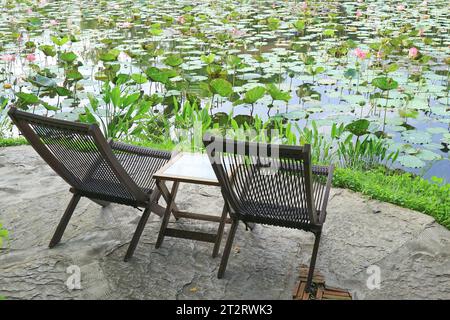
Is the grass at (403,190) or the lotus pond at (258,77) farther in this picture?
the lotus pond at (258,77)

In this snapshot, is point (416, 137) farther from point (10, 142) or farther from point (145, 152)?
point (10, 142)

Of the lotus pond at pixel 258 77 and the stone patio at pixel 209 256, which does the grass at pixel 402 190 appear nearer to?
the stone patio at pixel 209 256

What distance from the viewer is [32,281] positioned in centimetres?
232

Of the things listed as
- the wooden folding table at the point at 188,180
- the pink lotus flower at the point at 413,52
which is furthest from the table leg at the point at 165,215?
the pink lotus flower at the point at 413,52

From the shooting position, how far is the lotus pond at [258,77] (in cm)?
444

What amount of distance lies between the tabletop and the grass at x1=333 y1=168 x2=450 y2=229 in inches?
44.1

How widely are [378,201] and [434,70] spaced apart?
11.5 ft


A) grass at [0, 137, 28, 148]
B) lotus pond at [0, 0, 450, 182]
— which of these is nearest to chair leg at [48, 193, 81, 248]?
lotus pond at [0, 0, 450, 182]

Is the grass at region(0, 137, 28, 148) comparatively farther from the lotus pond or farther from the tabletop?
the tabletop

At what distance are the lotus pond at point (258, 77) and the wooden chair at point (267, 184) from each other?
5.74ft
